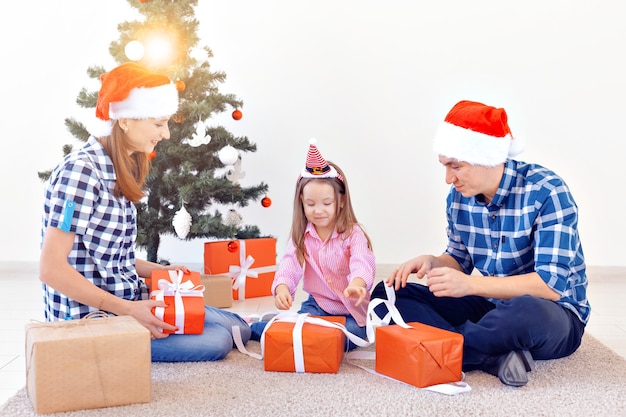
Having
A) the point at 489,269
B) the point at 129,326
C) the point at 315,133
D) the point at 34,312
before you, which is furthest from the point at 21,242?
the point at 489,269

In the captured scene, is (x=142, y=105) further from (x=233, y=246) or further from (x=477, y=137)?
(x=233, y=246)

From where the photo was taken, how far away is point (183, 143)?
10.2 ft

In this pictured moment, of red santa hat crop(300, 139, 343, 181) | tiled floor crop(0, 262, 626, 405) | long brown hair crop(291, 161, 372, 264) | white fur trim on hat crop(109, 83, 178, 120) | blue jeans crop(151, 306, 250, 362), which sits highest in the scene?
white fur trim on hat crop(109, 83, 178, 120)

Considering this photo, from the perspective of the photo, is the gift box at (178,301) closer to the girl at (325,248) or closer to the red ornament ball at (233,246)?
the girl at (325,248)

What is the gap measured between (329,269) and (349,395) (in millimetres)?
600

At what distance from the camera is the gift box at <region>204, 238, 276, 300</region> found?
3012mm

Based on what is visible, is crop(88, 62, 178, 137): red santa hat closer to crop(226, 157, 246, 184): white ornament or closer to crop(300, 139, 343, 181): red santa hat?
crop(300, 139, 343, 181): red santa hat

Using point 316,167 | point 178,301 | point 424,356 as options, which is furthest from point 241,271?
point 424,356

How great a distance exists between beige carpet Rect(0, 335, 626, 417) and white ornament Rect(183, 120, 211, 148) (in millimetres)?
1280

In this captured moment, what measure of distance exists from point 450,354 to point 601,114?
2.39 m

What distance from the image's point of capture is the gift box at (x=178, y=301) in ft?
6.30

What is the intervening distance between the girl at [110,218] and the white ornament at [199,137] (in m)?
0.99

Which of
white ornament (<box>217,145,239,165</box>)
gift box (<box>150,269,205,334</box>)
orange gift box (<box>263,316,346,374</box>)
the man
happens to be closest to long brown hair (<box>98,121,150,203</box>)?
gift box (<box>150,269,205,334</box>)

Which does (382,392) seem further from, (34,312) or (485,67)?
(485,67)
